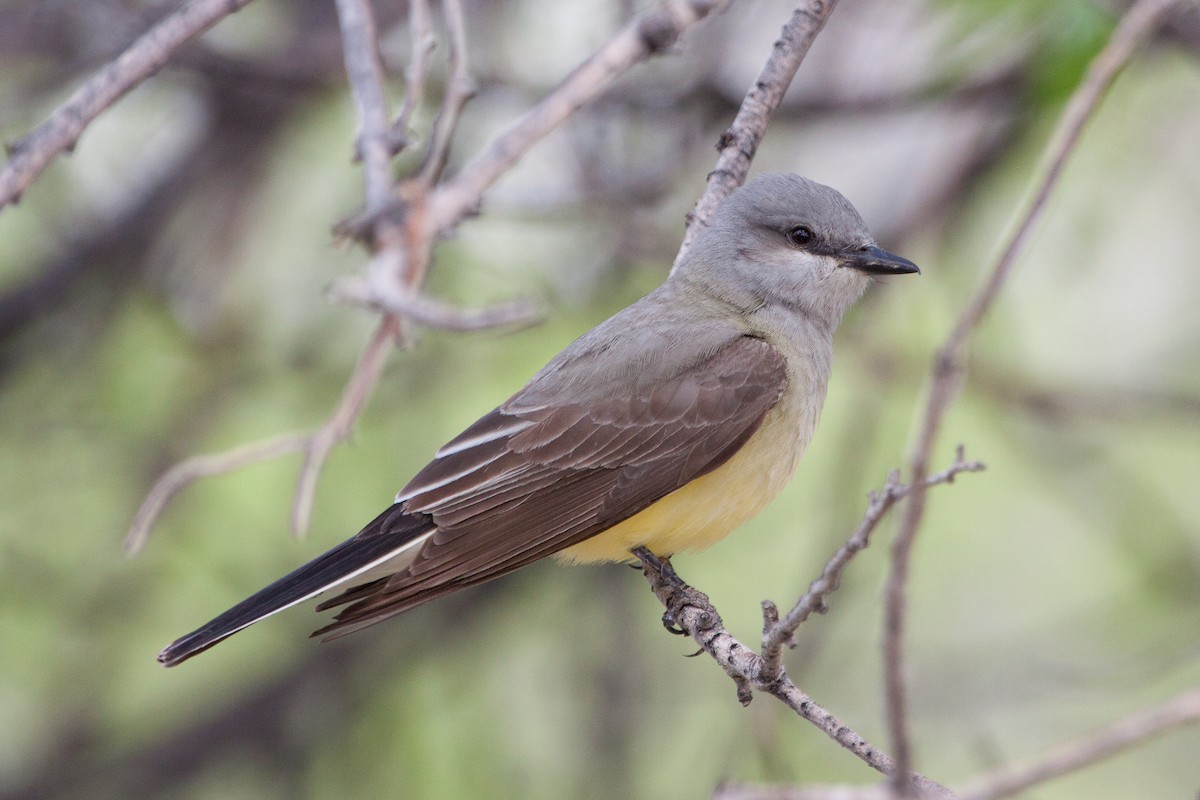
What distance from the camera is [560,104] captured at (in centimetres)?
223

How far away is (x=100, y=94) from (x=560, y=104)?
3.41 feet

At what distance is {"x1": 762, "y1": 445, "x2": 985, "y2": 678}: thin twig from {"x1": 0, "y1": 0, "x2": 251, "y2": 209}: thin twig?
1652mm

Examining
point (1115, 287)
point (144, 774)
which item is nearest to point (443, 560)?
point (144, 774)

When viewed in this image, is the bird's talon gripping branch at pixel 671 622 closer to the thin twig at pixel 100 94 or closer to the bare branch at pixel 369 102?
the bare branch at pixel 369 102

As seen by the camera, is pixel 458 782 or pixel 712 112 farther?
pixel 458 782

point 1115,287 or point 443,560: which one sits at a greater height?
point 1115,287

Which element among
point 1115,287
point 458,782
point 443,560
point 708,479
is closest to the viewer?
point 443,560

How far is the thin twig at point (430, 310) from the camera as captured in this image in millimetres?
1816

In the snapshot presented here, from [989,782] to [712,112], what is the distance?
14.1 ft

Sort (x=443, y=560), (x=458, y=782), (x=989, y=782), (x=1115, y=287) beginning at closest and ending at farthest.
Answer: (x=989, y=782) → (x=443, y=560) → (x=458, y=782) → (x=1115, y=287)

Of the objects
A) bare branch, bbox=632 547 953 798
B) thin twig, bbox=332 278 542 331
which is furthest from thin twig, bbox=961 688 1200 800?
thin twig, bbox=332 278 542 331

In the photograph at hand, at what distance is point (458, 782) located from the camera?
599 cm

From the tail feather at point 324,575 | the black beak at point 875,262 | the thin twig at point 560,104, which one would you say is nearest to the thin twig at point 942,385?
the thin twig at point 560,104

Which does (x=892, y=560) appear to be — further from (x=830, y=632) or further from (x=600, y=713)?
(x=600, y=713)
